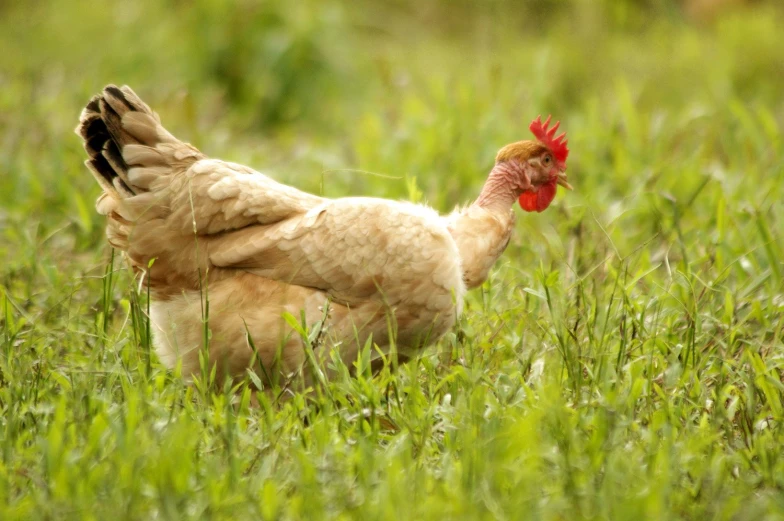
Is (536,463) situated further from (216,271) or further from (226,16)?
(226,16)

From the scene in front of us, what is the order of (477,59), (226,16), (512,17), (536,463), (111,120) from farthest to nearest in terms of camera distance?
(512,17) < (477,59) < (226,16) < (111,120) < (536,463)

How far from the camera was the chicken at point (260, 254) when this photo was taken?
10.5 feet

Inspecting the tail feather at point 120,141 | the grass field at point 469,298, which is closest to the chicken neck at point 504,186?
the grass field at point 469,298

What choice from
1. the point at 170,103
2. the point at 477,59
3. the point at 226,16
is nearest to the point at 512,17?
the point at 477,59

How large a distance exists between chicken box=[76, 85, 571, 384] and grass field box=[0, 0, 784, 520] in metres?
0.16

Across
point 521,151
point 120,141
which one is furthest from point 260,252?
point 521,151

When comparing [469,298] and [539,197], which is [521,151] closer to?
[539,197]

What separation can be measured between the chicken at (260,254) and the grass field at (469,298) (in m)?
0.16

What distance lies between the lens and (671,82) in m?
7.21

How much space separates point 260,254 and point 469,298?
1.06 metres

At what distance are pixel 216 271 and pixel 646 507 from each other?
176 cm

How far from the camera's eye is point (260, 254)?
3.29m

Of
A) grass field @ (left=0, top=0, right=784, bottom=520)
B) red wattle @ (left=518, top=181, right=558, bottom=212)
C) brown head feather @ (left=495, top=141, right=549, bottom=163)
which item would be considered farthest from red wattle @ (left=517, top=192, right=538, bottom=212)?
grass field @ (left=0, top=0, right=784, bottom=520)

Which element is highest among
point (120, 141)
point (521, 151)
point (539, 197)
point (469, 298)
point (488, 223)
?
point (521, 151)
